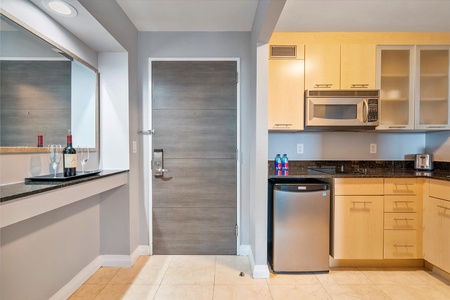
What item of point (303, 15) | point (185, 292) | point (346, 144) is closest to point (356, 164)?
point (346, 144)

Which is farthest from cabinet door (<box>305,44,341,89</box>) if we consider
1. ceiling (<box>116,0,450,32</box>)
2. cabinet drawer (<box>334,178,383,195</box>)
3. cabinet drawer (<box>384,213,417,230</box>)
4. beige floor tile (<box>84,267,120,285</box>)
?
beige floor tile (<box>84,267,120,285</box>)

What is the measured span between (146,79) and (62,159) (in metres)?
1.18

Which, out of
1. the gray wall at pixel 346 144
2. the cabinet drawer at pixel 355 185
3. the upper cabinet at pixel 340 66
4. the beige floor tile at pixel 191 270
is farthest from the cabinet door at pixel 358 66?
the beige floor tile at pixel 191 270

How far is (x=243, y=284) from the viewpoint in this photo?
1944 mm

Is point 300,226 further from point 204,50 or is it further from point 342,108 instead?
point 204,50

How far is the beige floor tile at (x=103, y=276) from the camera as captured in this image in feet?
6.52

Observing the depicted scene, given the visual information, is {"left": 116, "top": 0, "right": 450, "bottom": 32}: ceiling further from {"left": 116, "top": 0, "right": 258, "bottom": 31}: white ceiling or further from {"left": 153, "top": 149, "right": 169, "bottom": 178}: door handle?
{"left": 153, "top": 149, "right": 169, "bottom": 178}: door handle

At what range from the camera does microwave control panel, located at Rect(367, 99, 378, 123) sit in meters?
2.28

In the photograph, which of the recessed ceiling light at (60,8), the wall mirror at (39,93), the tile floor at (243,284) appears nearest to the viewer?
the wall mirror at (39,93)

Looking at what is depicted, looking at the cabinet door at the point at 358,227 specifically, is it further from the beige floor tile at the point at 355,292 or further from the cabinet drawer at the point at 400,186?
the beige floor tile at the point at 355,292

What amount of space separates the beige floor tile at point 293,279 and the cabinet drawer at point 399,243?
75 centimetres

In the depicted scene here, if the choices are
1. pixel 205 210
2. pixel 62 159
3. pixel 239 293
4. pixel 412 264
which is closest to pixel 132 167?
pixel 62 159

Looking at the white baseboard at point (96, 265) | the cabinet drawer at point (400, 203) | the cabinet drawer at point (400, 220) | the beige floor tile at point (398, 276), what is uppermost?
the cabinet drawer at point (400, 203)

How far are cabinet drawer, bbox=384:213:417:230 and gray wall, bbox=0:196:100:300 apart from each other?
2.74 m
